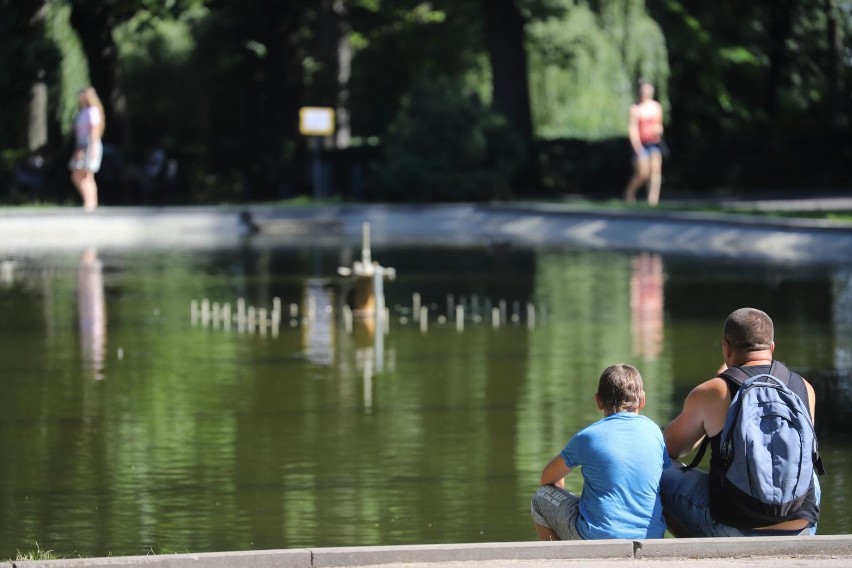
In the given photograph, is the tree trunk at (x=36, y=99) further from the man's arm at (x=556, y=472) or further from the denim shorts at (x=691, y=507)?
the denim shorts at (x=691, y=507)

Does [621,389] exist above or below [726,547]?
above

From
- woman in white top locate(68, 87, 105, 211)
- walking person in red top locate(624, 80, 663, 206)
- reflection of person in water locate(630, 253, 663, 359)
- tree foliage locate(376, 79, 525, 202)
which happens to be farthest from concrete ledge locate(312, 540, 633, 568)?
tree foliage locate(376, 79, 525, 202)

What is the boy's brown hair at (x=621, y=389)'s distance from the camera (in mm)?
6703

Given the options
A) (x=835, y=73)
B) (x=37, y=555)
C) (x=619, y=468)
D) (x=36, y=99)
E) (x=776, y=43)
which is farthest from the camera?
(x=776, y=43)

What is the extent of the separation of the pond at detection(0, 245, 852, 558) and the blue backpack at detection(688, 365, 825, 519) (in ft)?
6.26

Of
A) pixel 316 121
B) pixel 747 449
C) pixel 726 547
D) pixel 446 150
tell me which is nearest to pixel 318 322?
pixel 726 547

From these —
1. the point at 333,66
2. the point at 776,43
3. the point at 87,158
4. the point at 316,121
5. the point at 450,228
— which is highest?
the point at 776,43

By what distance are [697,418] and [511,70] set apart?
29484 millimetres

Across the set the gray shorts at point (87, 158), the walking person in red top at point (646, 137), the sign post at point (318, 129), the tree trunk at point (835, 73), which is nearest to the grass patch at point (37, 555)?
the walking person in red top at point (646, 137)

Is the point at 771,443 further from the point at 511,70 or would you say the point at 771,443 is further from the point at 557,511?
the point at 511,70

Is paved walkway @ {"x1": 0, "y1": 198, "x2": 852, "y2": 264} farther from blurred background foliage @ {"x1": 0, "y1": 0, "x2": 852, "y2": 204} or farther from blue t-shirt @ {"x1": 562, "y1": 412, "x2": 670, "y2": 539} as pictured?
blue t-shirt @ {"x1": 562, "y1": 412, "x2": 670, "y2": 539}

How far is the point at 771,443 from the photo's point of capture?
6.39m

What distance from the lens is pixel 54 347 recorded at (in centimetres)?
1474

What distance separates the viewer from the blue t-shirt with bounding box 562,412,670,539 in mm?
6672
